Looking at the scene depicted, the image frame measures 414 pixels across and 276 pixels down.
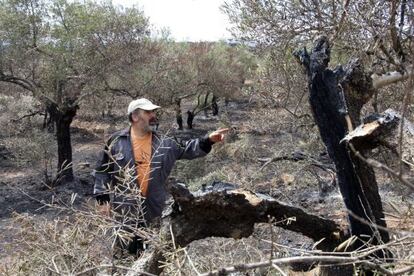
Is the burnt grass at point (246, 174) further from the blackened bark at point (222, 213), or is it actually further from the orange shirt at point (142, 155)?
the orange shirt at point (142, 155)

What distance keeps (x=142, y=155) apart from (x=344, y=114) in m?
1.71

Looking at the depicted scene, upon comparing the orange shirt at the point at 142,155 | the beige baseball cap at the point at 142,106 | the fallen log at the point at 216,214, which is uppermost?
the beige baseball cap at the point at 142,106

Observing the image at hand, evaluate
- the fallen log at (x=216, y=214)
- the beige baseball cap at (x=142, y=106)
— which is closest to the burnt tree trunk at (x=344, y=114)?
the fallen log at (x=216, y=214)

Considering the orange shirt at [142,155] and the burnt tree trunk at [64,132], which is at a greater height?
the orange shirt at [142,155]

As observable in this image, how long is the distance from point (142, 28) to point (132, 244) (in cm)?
1175

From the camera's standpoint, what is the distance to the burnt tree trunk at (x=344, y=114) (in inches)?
→ 163

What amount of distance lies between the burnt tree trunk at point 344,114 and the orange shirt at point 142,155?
1449 millimetres

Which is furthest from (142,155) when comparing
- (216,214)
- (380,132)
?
(380,132)

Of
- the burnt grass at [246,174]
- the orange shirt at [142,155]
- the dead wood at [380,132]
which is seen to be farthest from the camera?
the burnt grass at [246,174]

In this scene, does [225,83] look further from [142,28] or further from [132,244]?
[132,244]

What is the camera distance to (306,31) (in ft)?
23.4

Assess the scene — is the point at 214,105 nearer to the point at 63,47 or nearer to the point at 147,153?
the point at 63,47

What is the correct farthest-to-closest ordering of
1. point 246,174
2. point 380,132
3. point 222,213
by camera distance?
1. point 246,174
2. point 222,213
3. point 380,132

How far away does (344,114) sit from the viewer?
416 centimetres
